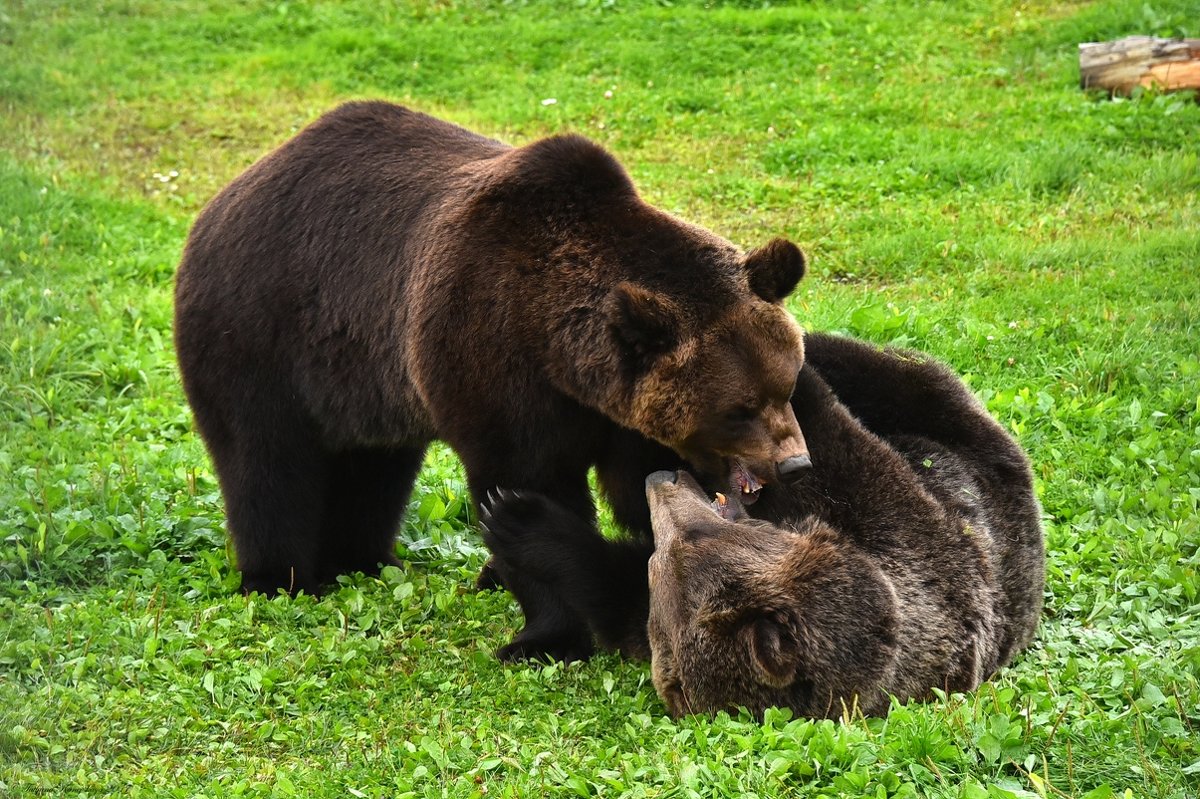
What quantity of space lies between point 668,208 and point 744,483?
22.7 feet

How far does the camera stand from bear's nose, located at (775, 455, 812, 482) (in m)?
5.57

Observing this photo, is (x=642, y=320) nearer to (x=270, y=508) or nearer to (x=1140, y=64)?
(x=270, y=508)

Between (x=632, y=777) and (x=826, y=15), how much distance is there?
44.9 feet

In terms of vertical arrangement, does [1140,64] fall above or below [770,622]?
above

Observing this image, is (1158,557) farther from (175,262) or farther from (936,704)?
(175,262)

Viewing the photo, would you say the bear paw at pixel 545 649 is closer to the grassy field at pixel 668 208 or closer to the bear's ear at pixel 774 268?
the grassy field at pixel 668 208

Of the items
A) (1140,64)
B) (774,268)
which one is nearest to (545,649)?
(774,268)

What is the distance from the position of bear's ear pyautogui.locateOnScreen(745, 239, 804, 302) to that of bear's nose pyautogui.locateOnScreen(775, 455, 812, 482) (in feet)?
2.54

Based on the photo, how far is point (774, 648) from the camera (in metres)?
4.97

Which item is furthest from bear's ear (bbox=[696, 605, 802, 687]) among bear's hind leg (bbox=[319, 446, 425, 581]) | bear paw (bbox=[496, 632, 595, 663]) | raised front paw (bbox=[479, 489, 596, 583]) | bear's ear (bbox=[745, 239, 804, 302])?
bear's hind leg (bbox=[319, 446, 425, 581])

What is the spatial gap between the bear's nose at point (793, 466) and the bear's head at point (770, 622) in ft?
0.90

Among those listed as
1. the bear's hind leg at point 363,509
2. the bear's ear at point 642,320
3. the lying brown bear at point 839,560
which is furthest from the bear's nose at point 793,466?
the bear's hind leg at point 363,509

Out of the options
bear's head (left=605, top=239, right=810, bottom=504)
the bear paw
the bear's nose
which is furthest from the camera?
the bear paw

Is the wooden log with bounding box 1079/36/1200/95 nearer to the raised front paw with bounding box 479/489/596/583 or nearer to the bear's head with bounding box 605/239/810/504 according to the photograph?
the bear's head with bounding box 605/239/810/504
